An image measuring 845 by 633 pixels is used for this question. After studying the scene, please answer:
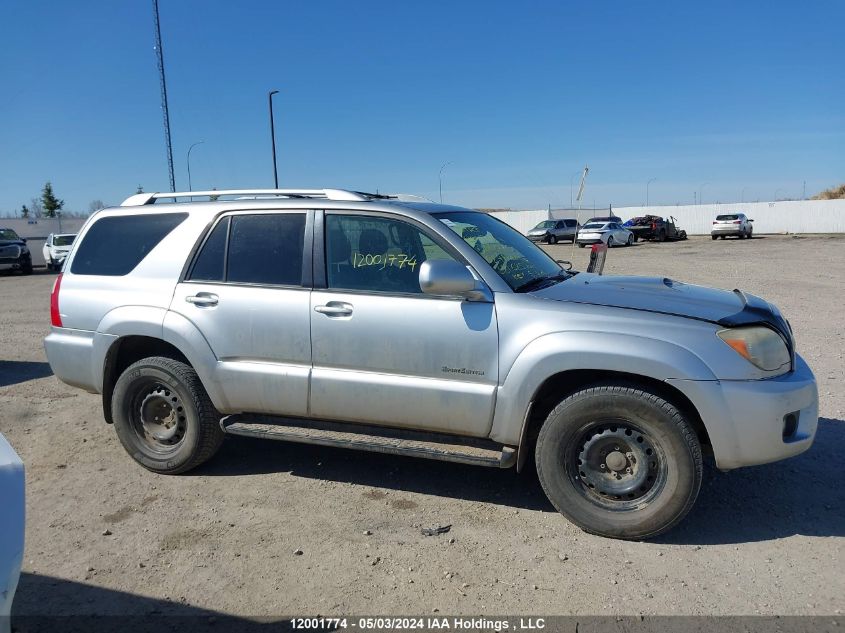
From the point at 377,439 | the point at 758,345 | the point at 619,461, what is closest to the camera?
the point at 758,345

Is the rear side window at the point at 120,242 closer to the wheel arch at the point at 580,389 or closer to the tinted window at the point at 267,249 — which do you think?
the tinted window at the point at 267,249

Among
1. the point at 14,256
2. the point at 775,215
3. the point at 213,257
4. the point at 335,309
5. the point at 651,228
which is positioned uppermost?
the point at 213,257

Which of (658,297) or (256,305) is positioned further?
(256,305)

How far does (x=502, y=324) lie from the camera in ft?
12.4

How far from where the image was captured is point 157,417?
15.7 feet

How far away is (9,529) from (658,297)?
3373 millimetres

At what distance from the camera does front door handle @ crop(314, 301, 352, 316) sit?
13.4 feet

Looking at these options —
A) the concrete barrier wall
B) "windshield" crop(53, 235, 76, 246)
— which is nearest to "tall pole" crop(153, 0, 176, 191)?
"windshield" crop(53, 235, 76, 246)

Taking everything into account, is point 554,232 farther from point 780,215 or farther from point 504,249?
point 504,249

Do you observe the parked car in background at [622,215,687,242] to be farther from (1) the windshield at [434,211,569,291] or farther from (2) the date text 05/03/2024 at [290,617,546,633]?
(2) the date text 05/03/2024 at [290,617,546,633]

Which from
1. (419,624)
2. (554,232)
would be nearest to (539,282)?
(419,624)

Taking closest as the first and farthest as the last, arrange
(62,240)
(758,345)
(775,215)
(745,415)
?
(745,415), (758,345), (62,240), (775,215)

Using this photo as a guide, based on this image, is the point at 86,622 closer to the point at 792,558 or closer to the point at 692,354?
the point at 692,354

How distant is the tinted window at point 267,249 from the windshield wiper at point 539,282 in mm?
1438
